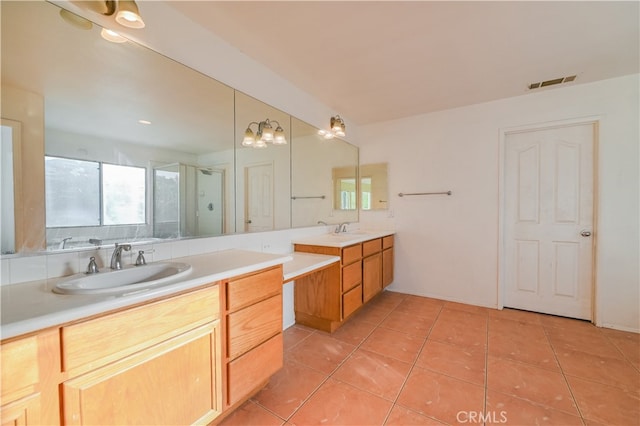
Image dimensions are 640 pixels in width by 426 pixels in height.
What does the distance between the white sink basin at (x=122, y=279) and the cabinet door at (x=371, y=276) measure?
1.87 meters

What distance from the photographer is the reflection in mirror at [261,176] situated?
6.68 feet

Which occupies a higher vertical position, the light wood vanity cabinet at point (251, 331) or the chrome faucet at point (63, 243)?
the chrome faucet at point (63, 243)

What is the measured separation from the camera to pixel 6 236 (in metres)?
1.05

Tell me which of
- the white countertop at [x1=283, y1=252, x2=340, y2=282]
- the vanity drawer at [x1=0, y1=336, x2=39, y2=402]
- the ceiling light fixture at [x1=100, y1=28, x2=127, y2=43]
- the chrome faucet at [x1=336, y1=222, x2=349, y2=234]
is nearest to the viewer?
the vanity drawer at [x1=0, y1=336, x2=39, y2=402]

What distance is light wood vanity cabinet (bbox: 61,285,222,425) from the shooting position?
0.84m

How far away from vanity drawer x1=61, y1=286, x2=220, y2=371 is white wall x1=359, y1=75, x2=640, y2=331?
9.40ft

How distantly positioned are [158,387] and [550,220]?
366 cm

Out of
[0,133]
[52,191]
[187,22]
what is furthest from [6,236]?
[187,22]

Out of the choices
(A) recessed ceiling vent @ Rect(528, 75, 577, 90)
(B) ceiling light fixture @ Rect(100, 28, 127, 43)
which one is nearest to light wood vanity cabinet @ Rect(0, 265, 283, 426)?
(B) ceiling light fixture @ Rect(100, 28, 127, 43)

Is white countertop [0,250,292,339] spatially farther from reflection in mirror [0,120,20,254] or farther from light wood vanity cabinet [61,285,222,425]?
reflection in mirror [0,120,20,254]

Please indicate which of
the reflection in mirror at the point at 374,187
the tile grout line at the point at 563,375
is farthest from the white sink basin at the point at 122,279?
the reflection in mirror at the point at 374,187

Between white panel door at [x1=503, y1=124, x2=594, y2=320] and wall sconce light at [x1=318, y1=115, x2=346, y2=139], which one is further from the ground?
wall sconce light at [x1=318, y1=115, x2=346, y2=139]

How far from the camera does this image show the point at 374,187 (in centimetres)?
367

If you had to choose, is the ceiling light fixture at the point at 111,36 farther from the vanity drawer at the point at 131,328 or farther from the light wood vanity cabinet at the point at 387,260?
the light wood vanity cabinet at the point at 387,260
